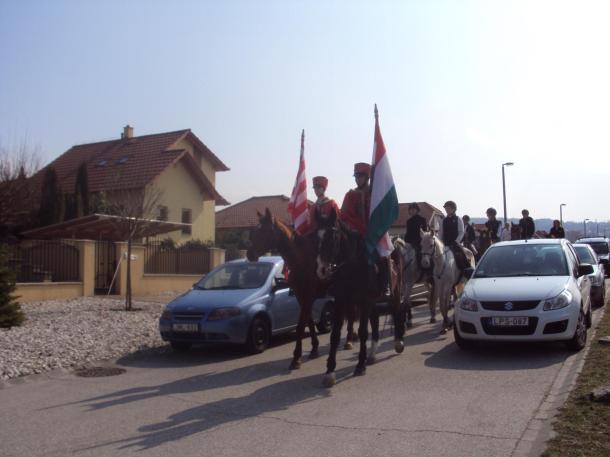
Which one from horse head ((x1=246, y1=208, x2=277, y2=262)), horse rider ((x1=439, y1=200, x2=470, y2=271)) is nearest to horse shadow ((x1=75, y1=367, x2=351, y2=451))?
horse head ((x1=246, y1=208, x2=277, y2=262))

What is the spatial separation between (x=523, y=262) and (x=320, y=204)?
400 centimetres

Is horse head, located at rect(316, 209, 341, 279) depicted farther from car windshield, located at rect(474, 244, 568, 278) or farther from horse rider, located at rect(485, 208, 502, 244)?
horse rider, located at rect(485, 208, 502, 244)

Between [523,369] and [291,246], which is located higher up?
[291,246]

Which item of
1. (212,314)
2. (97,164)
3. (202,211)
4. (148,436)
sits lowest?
(148,436)

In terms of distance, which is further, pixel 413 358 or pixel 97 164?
pixel 97 164

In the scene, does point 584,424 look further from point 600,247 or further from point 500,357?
point 600,247

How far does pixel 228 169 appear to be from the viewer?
4353 cm

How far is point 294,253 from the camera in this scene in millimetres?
→ 9727

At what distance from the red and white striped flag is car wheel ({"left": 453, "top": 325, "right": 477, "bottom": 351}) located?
3.21 metres

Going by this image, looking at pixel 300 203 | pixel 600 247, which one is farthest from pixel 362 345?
pixel 600 247

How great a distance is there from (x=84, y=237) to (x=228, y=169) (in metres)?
19.5

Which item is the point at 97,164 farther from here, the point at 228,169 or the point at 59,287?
the point at 59,287

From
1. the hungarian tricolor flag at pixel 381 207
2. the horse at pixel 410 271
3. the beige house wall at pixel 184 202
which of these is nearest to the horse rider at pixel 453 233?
the horse at pixel 410 271

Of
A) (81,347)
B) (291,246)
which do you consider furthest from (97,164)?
(291,246)
